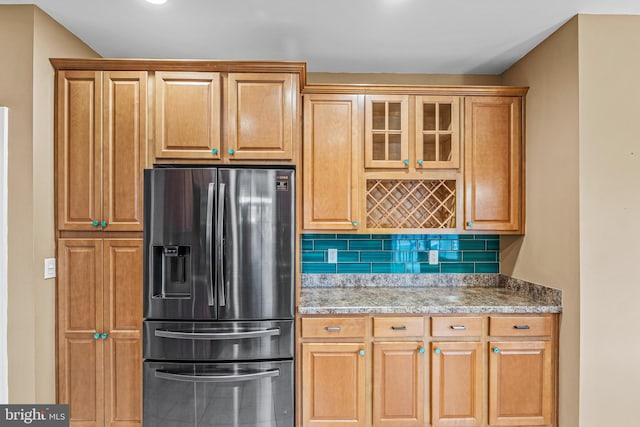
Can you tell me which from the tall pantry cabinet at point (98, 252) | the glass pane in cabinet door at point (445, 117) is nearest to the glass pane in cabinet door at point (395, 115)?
the glass pane in cabinet door at point (445, 117)

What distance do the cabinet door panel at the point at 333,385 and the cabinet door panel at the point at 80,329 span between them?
4.08 feet

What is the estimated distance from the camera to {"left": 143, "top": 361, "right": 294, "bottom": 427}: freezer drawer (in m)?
2.29

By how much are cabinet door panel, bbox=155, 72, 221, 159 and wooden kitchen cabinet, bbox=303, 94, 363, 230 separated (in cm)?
64

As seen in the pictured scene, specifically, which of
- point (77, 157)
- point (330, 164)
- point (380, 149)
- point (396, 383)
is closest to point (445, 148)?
point (380, 149)

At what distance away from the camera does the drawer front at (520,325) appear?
94.6 inches

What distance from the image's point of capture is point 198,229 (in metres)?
2.30

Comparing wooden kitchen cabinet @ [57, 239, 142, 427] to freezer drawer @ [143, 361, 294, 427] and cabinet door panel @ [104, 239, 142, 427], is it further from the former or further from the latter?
freezer drawer @ [143, 361, 294, 427]

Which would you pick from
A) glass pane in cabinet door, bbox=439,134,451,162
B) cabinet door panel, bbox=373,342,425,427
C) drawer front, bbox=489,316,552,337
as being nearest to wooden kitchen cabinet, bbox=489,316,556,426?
drawer front, bbox=489,316,552,337

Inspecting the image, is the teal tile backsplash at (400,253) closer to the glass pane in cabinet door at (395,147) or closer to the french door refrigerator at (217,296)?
the glass pane in cabinet door at (395,147)

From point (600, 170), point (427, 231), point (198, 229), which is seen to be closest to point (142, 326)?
point (198, 229)

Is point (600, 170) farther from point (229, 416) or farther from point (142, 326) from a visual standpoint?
point (142, 326)

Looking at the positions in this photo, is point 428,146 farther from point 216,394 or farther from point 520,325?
point 216,394

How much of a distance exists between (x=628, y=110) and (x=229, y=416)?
2861 mm

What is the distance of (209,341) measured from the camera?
2309 mm
